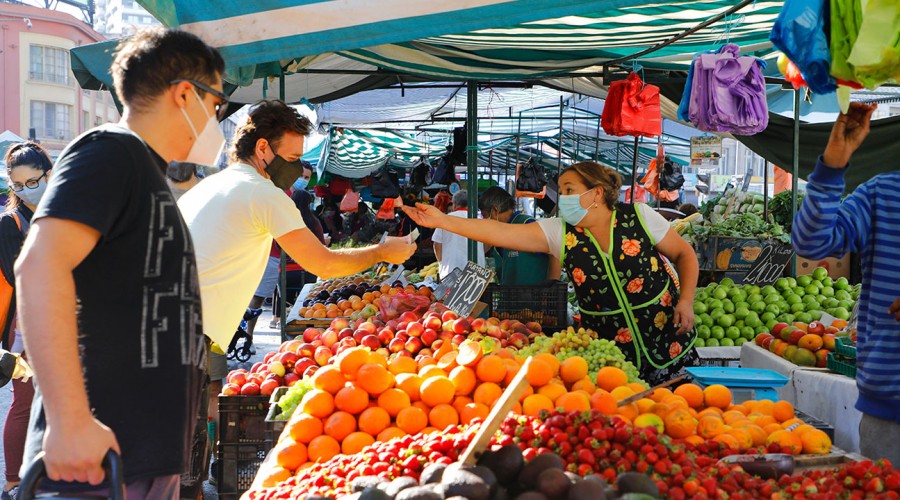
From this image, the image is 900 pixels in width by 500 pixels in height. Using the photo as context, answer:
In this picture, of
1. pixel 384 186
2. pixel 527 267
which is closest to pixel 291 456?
pixel 527 267

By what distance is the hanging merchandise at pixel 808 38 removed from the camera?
2131 millimetres

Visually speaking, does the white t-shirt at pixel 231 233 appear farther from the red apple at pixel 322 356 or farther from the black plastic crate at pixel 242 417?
the red apple at pixel 322 356

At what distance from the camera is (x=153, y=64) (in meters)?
2.06

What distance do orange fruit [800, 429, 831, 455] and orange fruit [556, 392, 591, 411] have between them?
2.71 ft

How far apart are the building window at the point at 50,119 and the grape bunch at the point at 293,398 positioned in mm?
46365

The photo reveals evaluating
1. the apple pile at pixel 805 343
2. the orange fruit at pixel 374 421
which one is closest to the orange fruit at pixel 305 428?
the orange fruit at pixel 374 421

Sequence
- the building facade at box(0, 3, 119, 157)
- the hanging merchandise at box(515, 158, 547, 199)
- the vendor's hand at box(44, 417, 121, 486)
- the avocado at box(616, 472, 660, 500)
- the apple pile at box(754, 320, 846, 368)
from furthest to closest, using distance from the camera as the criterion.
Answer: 1. the building facade at box(0, 3, 119, 157)
2. the hanging merchandise at box(515, 158, 547, 199)
3. the apple pile at box(754, 320, 846, 368)
4. the avocado at box(616, 472, 660, 500)
5. the vendor's hand at box(44, 417, 121, 486)

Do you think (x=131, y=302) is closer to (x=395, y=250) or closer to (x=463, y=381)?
(x=463, y=381)

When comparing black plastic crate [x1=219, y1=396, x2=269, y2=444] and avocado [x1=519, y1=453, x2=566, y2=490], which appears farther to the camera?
black plastic crate [x1=219, y1=396, x2=269, y2=444]

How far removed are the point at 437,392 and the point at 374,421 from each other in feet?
0.87

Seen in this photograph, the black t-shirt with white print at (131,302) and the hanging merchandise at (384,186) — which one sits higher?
the hanging merchandise at (384,186)

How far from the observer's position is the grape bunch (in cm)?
338

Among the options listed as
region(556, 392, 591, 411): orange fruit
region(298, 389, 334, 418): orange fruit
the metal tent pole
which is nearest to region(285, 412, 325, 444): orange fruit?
region(298, 389, 334, 418): orange fruit

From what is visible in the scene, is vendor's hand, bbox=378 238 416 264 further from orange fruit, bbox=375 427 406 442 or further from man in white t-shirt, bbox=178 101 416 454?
orange fruit, bbox=375 427 406 442
